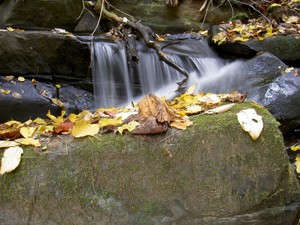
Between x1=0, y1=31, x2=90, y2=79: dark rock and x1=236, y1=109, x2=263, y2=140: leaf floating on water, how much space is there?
3.88 metres

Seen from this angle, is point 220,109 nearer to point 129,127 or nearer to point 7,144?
point 129,127

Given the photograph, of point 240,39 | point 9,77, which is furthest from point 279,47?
point 9,77

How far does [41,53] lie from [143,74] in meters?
1.73

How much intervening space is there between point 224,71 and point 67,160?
4.54 meters

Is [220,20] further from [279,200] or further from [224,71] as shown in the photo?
[279,200]

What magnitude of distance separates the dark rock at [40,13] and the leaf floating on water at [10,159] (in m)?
6.33

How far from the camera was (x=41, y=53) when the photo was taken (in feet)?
17.9

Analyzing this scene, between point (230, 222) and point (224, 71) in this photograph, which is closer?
point (230, 222)

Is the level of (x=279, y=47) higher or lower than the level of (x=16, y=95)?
higher

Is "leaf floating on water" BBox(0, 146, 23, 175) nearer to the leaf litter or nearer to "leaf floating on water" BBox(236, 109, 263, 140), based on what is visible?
the leaf litter

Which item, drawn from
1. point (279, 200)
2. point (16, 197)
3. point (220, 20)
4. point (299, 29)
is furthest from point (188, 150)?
point (220, 20)

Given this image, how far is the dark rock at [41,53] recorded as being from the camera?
17.3ft

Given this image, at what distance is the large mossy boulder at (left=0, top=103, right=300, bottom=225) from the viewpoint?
6.70ft

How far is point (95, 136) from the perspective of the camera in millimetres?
2156
